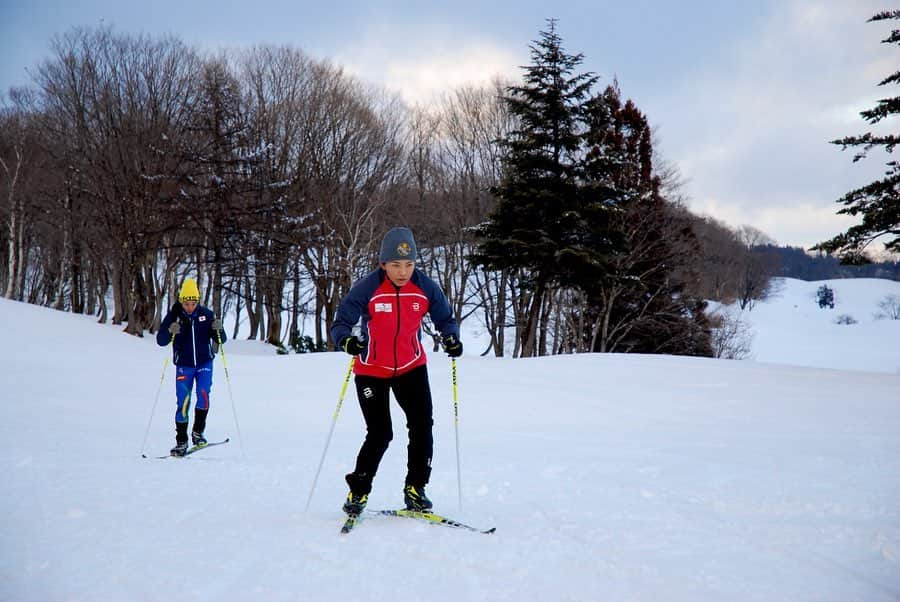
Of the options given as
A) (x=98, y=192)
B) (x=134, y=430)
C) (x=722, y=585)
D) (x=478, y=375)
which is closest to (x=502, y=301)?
(x=478, y=375)

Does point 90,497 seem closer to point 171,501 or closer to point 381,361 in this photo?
point 171,501

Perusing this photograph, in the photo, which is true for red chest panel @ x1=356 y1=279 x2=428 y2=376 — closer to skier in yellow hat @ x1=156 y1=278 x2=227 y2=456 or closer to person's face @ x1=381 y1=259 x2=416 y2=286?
person's face @ x1=381 y1=259 x2=416 y2=286

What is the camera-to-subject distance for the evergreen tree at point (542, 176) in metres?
A: 20.5

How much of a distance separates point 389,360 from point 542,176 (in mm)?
18037

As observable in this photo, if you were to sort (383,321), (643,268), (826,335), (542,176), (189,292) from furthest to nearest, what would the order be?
1. (826,335)
2. (643,268)
3. (542,176)
4. (189,292)
5. (383,321)

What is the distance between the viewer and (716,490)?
5098 millimetres

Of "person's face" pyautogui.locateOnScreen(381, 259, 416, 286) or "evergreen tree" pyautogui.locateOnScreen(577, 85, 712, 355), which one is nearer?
"person's face" pyautogui.locateOnScreen(381, 259, 416, 286)

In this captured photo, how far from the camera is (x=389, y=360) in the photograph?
429 cm

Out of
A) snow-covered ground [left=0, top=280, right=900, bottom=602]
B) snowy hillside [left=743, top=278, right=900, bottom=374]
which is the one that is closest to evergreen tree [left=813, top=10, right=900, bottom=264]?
snow-covered ground [left=0, top=280, right=900, bottom=602]

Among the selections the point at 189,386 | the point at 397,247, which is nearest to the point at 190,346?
the point at 189,386

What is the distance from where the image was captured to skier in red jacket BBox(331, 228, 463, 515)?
4266 millimetres

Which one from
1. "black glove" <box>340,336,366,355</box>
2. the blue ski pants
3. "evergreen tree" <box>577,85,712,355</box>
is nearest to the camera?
"black glove" <box>340,336,366,355</box>

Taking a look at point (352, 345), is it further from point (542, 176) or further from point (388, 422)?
point (542, 176)

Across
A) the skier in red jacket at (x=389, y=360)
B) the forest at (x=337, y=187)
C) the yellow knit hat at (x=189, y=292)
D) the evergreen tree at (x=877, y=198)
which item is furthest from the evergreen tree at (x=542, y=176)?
the skier in red jacket at (x=389, y=360)
